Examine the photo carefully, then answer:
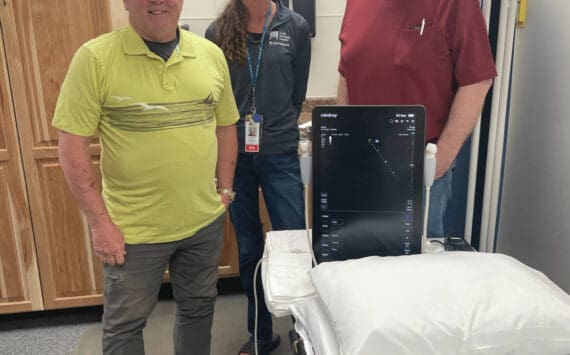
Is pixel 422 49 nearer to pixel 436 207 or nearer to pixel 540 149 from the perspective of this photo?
pixel 436 207

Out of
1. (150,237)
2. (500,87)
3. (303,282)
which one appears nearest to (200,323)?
(150,237)

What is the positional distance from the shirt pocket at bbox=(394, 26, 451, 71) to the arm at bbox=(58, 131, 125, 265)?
90 centimetres

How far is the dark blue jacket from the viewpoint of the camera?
1.72 metres

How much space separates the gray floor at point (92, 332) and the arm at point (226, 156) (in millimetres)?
848

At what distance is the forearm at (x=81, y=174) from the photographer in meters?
1.30

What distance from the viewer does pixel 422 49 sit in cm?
134

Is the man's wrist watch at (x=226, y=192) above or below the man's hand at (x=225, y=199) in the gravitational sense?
above

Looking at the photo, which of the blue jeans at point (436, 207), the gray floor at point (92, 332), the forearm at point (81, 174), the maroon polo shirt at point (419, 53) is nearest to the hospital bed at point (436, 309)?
the blue jeans at point (436, 207)

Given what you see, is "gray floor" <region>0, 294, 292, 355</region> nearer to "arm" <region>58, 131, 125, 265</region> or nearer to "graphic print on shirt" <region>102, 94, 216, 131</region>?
"arm" <region>58, 131, 125, 265</region>

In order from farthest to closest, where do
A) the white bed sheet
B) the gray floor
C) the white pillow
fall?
1. the gray floor
2. the white bed sheet
3. the white pillow

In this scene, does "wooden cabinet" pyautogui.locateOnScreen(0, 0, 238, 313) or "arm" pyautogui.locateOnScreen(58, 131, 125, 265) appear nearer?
"arm" pyautogui.locateOnScreen(58, 131, 125, 265)

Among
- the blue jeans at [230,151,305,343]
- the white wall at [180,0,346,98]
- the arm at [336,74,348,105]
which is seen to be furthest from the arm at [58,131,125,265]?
the white wall at [180,0,346,98]

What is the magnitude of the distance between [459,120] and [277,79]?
26.3 inches

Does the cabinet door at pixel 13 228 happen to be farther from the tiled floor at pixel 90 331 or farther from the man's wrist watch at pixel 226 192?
the man's wrist watch at pixel 226 192
